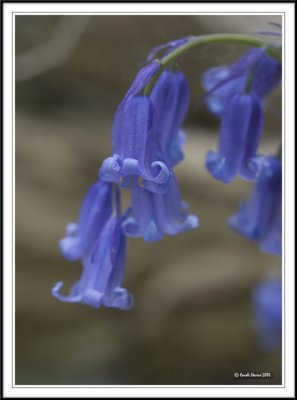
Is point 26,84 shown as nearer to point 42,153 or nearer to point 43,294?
point 42,153

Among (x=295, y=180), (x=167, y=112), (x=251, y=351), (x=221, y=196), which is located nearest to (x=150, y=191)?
(x=167, y=112)

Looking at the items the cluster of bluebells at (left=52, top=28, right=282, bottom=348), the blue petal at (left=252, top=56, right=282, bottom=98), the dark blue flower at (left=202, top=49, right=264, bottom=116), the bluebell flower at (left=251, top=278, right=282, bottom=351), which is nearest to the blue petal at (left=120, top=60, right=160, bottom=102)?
the cluster of bluebells at (left=52, top=28, right=282, bottom=348)

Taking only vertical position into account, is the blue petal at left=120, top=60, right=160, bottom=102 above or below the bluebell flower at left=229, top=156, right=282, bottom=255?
above

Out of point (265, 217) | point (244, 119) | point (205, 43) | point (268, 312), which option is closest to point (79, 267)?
point (268, 312)

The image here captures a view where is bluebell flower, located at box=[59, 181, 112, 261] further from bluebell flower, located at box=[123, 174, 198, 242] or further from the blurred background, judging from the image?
the blurred background

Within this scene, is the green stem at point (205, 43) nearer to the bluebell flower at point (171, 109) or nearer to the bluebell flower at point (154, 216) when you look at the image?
the bluebell flower at point (171, 109)
